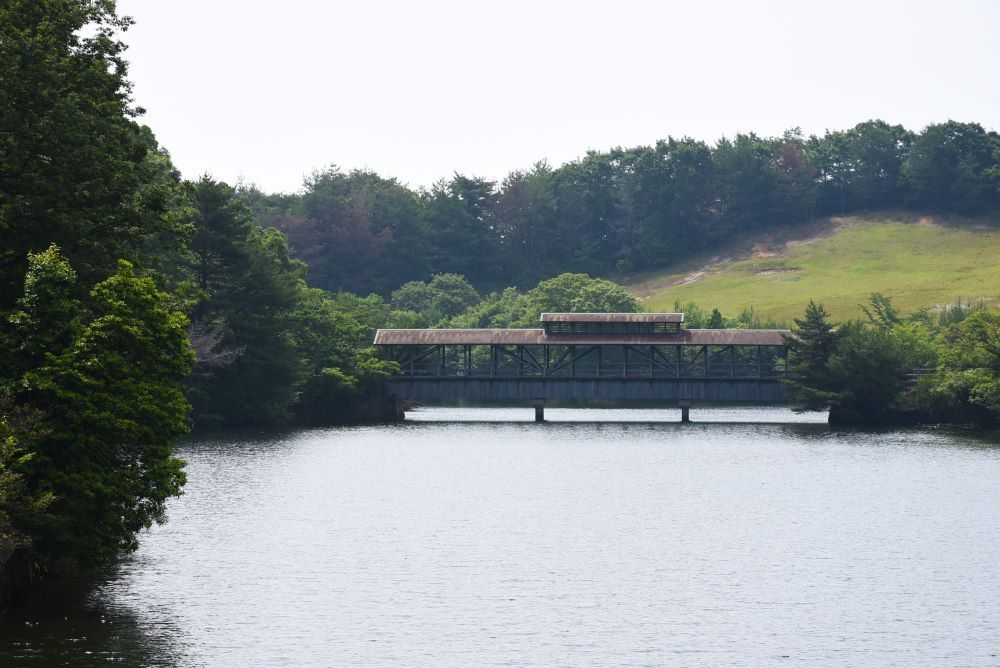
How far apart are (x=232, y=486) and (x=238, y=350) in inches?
1258

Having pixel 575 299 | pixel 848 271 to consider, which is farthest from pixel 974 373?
pixel 848 271

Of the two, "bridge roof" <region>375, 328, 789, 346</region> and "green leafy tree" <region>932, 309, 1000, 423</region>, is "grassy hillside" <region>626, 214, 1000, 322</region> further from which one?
"green leafy tree" <region>932, 309, 1000, 423</region>

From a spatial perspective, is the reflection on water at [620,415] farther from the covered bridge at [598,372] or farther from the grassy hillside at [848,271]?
the grassy hillside at [848,271]

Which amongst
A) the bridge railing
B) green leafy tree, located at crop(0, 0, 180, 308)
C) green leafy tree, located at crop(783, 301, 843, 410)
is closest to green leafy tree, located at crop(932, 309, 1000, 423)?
green leafy tree, located at crop(783, 301, 843, 410)

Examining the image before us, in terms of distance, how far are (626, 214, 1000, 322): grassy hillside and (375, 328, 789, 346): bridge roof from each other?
48391 millimetres

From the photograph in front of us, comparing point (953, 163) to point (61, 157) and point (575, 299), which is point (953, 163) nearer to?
point (575, 299)

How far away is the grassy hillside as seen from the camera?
162875 mm

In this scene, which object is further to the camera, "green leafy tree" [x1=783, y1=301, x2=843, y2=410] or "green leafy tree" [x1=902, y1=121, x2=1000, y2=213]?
"green leafy tree" [x1=902, y1=121, x2=1000, y2=213]

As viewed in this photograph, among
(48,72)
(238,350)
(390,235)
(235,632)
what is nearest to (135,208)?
(48,72)

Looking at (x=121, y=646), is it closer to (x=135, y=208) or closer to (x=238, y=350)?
(x=135, y=208)

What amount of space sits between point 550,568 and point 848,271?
489 ft

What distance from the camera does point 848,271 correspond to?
180500 millimetres

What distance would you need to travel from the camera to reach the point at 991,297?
501 feet

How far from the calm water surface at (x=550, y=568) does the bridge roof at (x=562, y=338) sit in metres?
38.1
